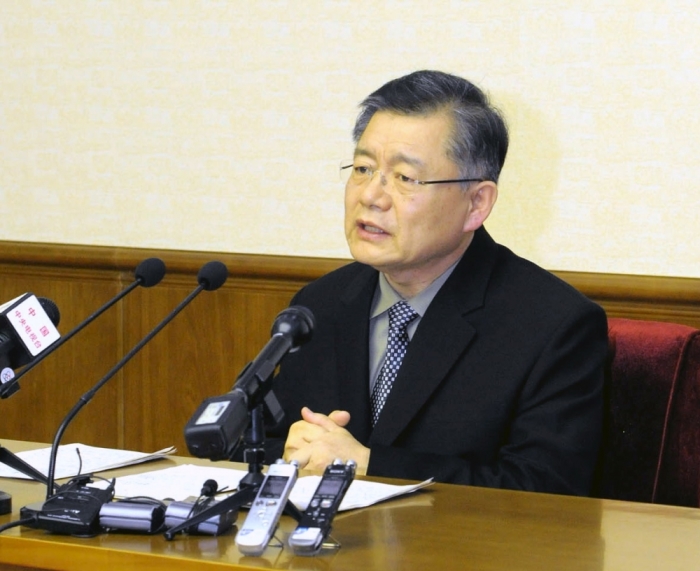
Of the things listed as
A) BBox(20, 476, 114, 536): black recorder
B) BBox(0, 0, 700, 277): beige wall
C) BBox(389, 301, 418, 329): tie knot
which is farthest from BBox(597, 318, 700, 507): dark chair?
BBox(20, 476, 114, 536): black recorder

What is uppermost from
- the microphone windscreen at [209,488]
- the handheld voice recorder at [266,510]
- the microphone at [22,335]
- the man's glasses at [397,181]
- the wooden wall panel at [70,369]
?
the man's glasses at [397,181]

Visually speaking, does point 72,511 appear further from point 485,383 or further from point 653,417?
point 653,417

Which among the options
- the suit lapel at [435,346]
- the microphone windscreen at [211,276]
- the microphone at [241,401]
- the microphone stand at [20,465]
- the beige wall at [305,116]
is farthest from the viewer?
the beige wall at [305,116]

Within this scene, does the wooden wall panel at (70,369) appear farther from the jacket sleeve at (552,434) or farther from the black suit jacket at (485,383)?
the jacket sleeve at (552,434)

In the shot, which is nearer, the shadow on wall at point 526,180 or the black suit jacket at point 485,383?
the black suit jacket at point 485,383

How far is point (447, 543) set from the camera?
1.46 metres

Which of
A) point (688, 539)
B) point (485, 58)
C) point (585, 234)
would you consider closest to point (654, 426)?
point (688, 539)

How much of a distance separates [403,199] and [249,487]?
940mm

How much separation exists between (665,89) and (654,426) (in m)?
1.10

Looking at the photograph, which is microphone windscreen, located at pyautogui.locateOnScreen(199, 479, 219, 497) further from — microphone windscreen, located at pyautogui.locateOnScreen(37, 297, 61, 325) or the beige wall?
the beige wall

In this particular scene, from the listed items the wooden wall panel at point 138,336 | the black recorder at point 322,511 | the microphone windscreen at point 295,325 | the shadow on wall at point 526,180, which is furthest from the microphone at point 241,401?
the wooden wall panel at point 138,336

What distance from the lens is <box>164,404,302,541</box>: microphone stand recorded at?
143 centimetres

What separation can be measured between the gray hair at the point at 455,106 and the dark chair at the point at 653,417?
473 mm

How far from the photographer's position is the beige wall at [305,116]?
2.95 m
